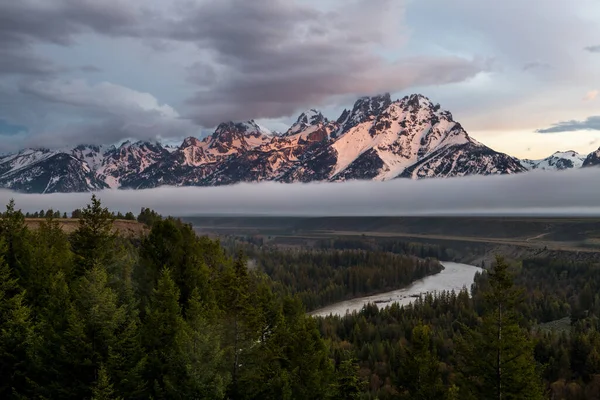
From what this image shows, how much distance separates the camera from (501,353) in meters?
46.4

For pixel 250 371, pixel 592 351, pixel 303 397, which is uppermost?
pixel 250 371

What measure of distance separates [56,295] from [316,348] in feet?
97.8

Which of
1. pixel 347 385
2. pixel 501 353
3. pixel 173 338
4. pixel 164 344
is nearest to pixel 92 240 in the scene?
pixel 164 344

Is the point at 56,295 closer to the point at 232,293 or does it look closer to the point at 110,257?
the point at 110,257

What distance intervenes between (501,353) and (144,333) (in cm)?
3390

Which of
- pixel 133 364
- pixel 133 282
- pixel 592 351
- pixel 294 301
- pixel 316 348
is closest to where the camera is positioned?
pixel 133 364

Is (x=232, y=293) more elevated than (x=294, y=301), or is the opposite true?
(x=232, y=293)

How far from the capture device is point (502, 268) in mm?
48000

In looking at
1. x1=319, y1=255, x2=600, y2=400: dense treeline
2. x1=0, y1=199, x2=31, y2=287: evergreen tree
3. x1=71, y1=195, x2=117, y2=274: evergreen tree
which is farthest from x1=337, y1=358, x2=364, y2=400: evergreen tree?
x1=0, y1=199, x2=31, y2=287: evergreen tree

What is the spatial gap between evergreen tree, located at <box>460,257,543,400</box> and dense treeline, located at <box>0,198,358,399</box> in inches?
553

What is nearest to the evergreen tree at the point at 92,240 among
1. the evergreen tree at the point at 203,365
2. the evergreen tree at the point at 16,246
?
the evergreen tree at the point at 16,246

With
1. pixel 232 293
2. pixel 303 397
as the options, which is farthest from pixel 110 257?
pixel 303 397

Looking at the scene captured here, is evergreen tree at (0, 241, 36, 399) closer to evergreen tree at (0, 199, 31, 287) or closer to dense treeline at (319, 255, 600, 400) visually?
evergreen tree at (0, 199, 31, 287)

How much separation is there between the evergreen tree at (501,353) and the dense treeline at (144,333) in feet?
46.1
